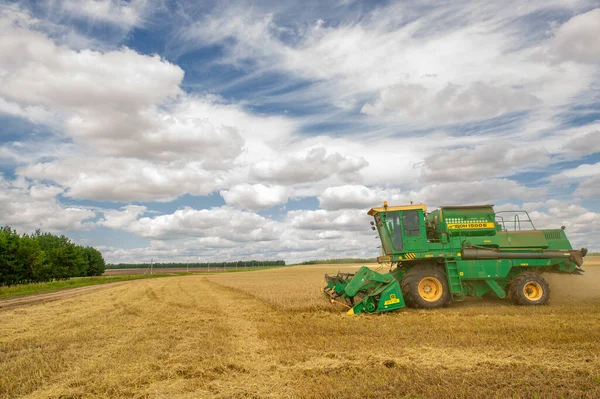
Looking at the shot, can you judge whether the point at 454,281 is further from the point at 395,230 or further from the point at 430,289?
the point at 395,230

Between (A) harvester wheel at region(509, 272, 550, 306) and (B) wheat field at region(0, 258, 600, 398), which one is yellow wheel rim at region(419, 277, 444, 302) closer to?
(B) wheat field at region(0, 258, 600, 398)

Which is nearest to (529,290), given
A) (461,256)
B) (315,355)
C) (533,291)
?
(533,291)

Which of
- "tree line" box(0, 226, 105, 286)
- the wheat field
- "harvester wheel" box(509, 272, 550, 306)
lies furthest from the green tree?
"harvester wheel" box(509, 272, 550, 306)

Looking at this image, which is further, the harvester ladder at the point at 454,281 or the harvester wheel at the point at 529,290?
the harvester ladder at the point at 454,281

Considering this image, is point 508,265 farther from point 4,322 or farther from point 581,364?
point 4,322

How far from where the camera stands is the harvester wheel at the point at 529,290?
1307 cm

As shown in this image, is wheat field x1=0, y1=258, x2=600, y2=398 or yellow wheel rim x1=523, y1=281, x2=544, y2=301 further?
yellow wheel rim x1=523, y1=281, x2=544, y2=301

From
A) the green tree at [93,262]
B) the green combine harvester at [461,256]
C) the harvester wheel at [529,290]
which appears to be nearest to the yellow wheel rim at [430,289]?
the green combine harvester at [461,256]

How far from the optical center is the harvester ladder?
13.2 m

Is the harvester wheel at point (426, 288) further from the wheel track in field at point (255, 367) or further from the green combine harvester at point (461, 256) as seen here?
the wheel track in field at point (255, 367)

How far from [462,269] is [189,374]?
994 centimetres

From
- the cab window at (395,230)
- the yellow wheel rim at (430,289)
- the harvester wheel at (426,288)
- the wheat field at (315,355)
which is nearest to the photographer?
the wheat field at (315,355)

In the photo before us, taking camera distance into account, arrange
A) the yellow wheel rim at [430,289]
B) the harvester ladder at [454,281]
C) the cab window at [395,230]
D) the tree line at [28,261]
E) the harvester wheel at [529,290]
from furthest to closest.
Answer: the tree line at [28,261] → the cab window at [395,230] → the harvester ladder at [454,281] → the harvester wheel at [529,290] → the yellow wheel rim at [430,289]

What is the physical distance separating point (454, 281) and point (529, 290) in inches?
98.8
